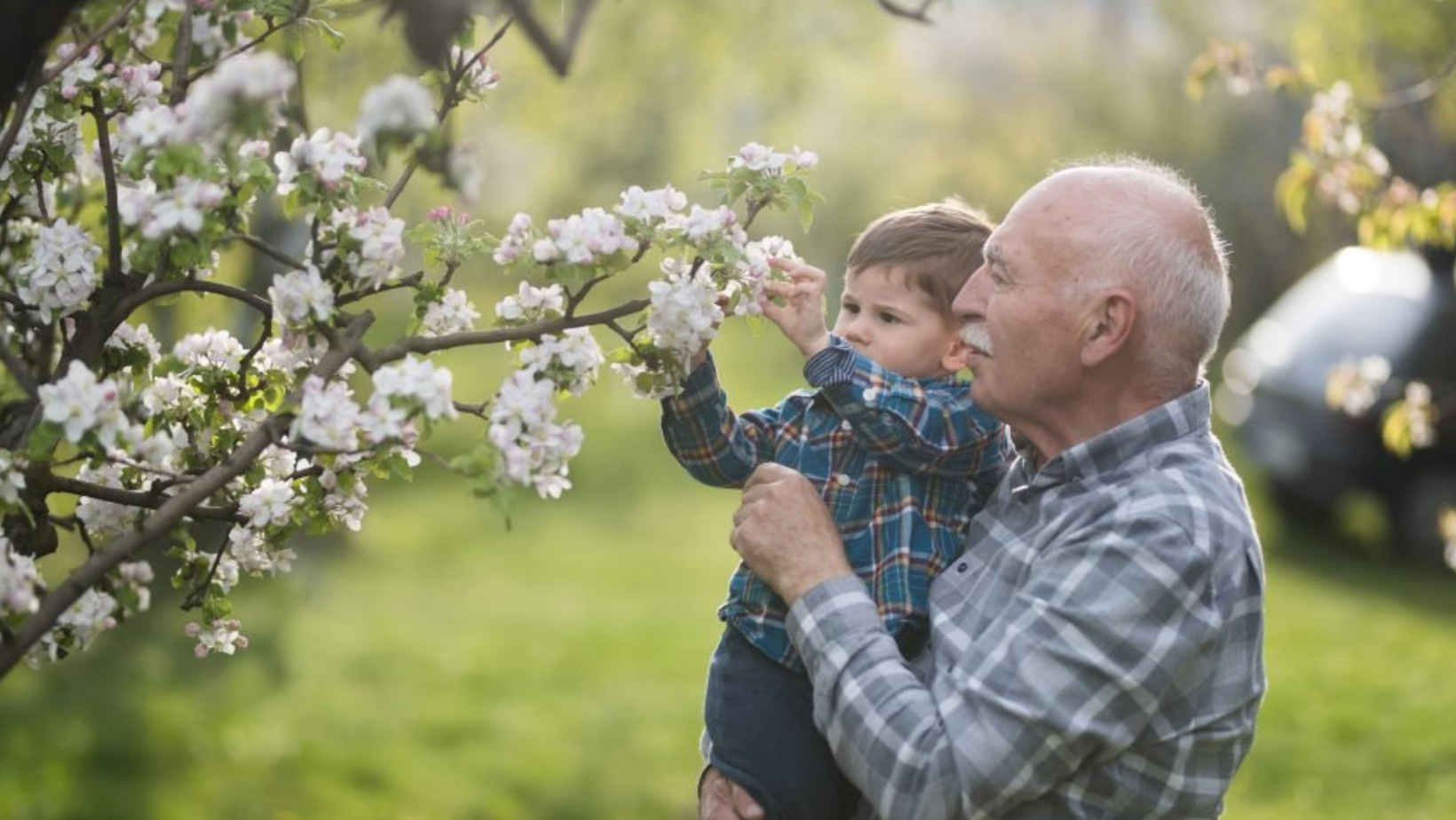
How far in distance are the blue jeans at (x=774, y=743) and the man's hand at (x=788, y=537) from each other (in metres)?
0.19

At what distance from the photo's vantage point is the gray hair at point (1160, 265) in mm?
2799

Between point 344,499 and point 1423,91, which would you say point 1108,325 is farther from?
point 1423,91

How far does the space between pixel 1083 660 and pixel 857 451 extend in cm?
67

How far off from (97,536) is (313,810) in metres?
5.83

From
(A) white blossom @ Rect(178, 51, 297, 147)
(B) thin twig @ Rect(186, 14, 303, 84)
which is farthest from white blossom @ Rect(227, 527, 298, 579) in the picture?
(A) white blossom @ Rect(178, 51, 297, 147)

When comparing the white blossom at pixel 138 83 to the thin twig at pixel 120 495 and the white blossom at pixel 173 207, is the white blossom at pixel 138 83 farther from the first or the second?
the thin twig at pixel 120 495

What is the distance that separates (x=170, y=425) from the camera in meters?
2.72

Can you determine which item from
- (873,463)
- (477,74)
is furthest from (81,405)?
(873,463)

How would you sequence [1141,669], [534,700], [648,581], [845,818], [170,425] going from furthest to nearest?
[648,581] → [534,700] → [845,818] → [170,425] → [1141,669]

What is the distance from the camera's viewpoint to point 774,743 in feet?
9.41

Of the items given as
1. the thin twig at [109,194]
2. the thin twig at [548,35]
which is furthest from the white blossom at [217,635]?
the thin twig at [548,35]

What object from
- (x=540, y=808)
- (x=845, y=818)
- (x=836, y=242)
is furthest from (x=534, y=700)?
(x=836, y=242)

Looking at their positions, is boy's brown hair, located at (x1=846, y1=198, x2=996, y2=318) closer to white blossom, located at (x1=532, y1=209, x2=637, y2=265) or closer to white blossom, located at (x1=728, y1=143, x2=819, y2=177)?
white blossom, located at (x1=728, y1=143, x2=819, y2=177)

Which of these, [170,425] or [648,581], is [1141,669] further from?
[648,581]
